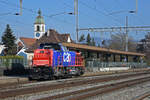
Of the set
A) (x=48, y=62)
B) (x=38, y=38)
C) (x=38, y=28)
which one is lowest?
(x=48, y=62)

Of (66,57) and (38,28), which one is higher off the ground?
(38,28)

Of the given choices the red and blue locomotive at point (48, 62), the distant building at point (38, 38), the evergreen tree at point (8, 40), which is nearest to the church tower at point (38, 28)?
the distant building at point (38, 38)

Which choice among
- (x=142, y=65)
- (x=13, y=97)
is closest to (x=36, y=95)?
(x=13, y=97)

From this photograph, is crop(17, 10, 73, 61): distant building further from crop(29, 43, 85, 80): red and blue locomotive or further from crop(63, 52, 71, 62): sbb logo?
crop(29, 43, 85, 80): red and blue locomotive

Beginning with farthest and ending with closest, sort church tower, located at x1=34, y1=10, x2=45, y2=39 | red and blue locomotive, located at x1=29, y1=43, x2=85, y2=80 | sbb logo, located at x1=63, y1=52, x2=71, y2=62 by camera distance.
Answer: church tower, located at x1=34, y1=10, x2=45, y2=39, sbb logo, located at x1=63, y1=52, x2=71, y2=62, red and blue locomotive, located at x1=29, y1=43, x2=85, y2=80

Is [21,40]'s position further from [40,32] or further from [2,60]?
[2,60]

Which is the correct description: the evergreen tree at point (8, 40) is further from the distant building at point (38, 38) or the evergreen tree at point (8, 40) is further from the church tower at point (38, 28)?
the church tower at point (38, 28)

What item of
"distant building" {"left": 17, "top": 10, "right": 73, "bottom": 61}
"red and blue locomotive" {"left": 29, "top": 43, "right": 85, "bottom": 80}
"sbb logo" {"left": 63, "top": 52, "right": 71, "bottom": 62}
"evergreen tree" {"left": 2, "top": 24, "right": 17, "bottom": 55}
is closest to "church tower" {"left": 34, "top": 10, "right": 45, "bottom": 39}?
"distant building" {"left": 17, "top": 10, "right": 73, "bottom": 61}

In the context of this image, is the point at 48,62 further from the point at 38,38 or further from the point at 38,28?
the point at 38,28

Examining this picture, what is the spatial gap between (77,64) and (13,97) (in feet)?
56.3

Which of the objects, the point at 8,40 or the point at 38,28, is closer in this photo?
the point at 8,40

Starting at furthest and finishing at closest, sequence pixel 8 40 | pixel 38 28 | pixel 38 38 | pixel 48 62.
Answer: pixel 38 28, pixel 38 38, pixel 8 40, pixel 48 62

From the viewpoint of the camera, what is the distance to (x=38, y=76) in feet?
78.3

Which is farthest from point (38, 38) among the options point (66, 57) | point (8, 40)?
point (66, 57)
